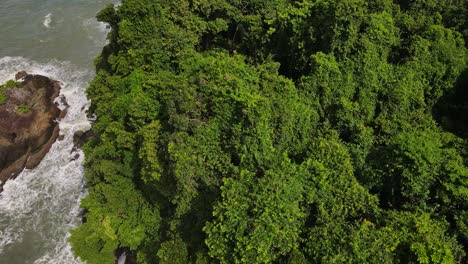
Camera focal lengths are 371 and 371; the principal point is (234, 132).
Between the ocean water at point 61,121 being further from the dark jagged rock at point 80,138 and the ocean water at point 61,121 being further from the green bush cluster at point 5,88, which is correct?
the green bush cluster at point 5,88

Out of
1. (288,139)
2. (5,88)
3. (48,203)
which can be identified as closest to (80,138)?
(48,203)

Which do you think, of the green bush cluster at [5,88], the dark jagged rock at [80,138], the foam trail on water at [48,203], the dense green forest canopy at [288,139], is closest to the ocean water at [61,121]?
the foam trail on water at [48,203]

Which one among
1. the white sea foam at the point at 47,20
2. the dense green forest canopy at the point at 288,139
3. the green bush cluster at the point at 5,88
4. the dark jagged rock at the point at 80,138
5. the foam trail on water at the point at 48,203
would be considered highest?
the dense green forest canopy at the point at 288,139

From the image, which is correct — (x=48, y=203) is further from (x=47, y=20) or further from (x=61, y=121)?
(x=47, y=20)

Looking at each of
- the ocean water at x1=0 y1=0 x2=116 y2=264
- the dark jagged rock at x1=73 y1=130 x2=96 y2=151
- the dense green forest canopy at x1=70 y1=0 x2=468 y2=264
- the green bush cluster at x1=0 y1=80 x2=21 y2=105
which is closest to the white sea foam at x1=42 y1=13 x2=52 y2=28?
the ocean water at x1=0 y1=0 x2=116 y2=264

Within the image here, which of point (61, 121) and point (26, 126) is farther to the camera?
point (61, 121)

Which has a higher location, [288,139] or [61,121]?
[288,139]

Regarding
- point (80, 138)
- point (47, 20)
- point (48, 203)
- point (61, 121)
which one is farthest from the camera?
point (47, 20)
